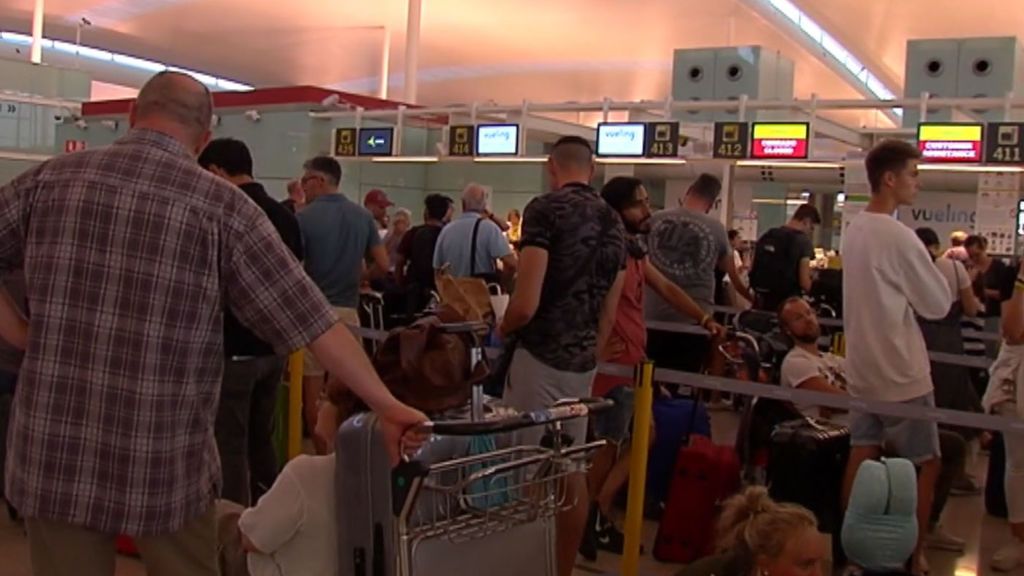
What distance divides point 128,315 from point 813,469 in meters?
3.13

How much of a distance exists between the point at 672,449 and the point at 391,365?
2.97 m

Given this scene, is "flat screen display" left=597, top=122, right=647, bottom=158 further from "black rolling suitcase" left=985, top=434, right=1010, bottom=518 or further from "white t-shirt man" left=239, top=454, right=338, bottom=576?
"white t-shirt man" left=239, top=454, right=338, bottom=576

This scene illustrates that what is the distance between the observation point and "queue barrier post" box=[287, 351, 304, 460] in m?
5.12

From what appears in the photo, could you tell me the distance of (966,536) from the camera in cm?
532

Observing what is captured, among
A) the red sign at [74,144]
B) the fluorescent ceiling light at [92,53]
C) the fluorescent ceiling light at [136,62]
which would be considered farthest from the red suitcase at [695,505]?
the fluorescent ceiling light at [136,62]

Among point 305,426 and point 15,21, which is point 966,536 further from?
point 15,21

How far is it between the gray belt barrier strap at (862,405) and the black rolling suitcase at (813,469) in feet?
1.33

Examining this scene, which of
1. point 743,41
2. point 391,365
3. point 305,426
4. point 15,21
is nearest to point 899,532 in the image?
point 391,365

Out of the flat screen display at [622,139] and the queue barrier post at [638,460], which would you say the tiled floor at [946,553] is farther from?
the flat screen display at [622,139]

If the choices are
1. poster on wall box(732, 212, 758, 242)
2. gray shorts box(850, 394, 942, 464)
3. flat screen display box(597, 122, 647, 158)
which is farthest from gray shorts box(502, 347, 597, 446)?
poster on wall box(732, 212, 758, 242)

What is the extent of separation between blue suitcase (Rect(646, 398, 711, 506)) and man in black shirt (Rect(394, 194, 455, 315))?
242 cm

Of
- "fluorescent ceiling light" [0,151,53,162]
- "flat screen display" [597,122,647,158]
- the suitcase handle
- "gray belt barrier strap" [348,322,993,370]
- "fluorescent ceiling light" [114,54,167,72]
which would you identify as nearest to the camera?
the suitcase handle

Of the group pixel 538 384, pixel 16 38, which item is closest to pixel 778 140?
pixel 538 384

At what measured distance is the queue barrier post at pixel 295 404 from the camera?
5.12 metres
